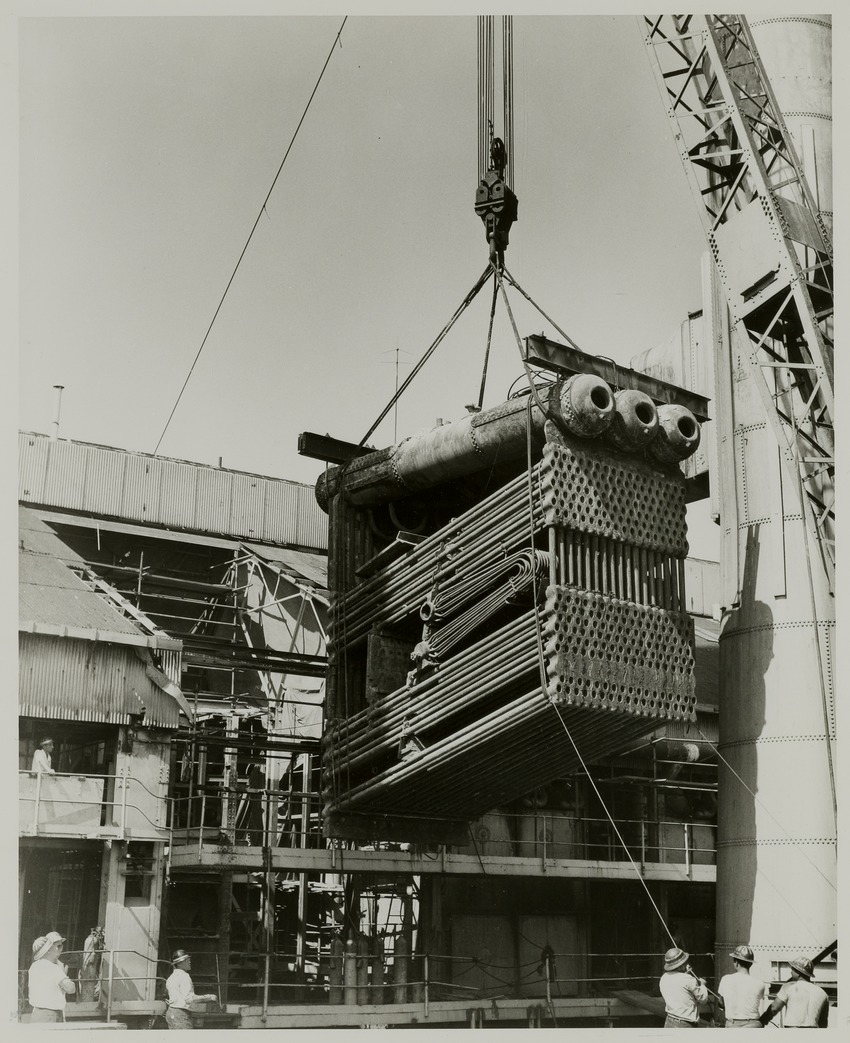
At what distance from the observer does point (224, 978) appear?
24.4 meters

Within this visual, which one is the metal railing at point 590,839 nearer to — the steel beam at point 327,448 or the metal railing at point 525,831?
the metal railing at point 525,831

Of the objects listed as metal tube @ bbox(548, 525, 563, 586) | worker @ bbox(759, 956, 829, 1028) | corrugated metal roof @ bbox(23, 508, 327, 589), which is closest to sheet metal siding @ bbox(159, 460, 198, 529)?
corrugated metal roof @ bbox(23, 508, 327, 589)

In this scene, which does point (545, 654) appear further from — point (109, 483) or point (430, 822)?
point (109, 483)

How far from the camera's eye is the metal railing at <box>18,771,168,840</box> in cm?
2236

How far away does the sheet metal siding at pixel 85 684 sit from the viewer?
2291 centimetres

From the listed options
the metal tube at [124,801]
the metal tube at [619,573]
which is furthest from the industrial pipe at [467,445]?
the metal tube at [124,801]

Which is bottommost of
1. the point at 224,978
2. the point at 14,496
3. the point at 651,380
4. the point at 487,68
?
the point at 224,978

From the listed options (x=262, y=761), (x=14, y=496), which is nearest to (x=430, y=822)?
(x=262, y=761)

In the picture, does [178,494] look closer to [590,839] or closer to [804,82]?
[590,839]

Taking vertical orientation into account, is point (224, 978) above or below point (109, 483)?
below

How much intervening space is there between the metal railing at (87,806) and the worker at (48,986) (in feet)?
22.6

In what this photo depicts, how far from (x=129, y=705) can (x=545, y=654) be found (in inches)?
348

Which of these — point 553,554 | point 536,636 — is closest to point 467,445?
point 553,554

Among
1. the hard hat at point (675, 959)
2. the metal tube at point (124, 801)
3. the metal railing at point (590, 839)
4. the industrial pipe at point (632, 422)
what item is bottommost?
the hard hat at point (675, 959)
